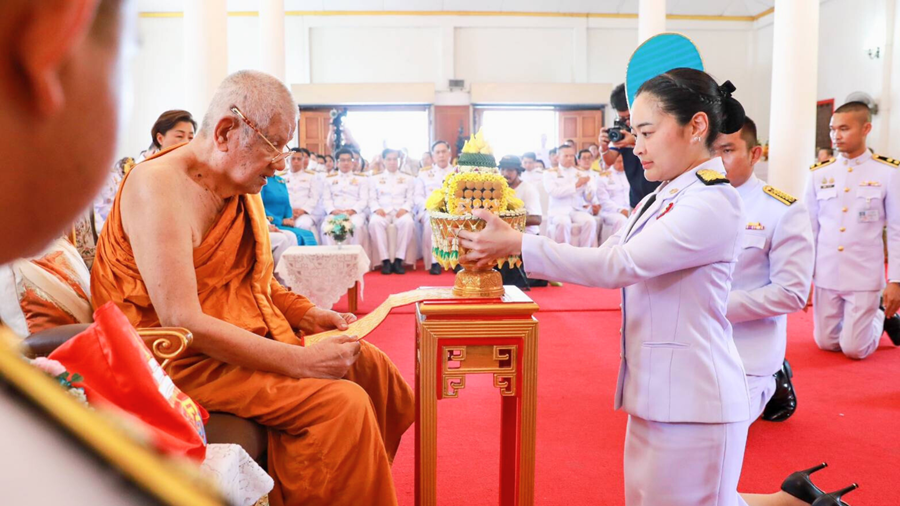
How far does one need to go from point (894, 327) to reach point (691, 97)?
387 centimetres

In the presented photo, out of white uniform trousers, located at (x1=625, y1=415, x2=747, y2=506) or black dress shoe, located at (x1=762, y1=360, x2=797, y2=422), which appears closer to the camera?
white uniform trousers, located at (x1=625, y1=415, x2=747, y2=506)

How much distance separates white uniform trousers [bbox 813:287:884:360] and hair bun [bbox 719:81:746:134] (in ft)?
10.4

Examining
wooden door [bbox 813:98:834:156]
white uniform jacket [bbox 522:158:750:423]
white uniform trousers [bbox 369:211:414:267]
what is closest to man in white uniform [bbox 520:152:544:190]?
white uniform trousers [bbox 369:211:414:267]

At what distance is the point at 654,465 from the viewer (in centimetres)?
164

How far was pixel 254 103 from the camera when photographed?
6.15 ft

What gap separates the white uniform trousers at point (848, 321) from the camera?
4.20 meters

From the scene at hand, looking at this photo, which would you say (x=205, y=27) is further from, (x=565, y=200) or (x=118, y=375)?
(x=118, y=375)

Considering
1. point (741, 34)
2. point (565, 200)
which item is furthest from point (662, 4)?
point (741, 34)

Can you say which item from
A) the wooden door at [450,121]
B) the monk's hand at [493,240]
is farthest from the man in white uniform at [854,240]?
the wooden door at [450,121]

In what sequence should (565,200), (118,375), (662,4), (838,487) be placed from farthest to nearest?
(565,200)
(662,4)
(838,487)
(118,375)

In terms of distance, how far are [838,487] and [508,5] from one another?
43.4 feet

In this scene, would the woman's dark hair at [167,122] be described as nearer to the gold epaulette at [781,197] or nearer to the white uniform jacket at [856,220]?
the gold epaulette at [781,197]

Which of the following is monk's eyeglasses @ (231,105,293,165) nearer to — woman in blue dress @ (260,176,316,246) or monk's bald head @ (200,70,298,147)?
monk's bald head @ (200,70,298,147)

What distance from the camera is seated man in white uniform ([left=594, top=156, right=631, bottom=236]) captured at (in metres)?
8.86
